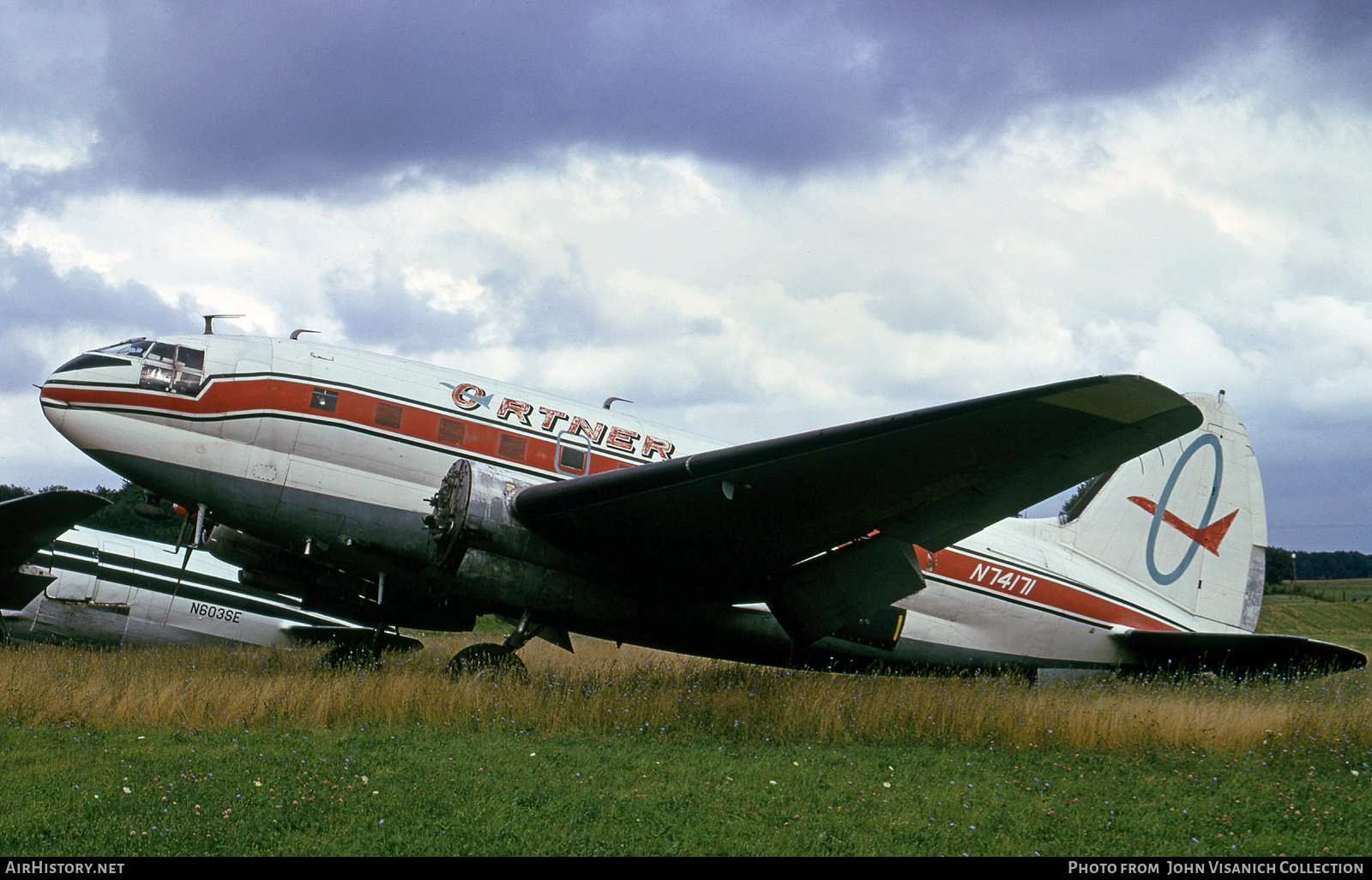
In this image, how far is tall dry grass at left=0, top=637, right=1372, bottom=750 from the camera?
8594mm

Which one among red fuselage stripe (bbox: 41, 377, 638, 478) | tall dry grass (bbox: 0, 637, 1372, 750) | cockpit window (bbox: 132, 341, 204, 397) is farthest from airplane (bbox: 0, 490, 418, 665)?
cockpit window (bbox: 132, 341, 204, 397)

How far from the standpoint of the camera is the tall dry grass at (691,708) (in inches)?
338

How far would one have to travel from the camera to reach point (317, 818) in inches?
221

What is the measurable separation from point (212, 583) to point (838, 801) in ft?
46.0

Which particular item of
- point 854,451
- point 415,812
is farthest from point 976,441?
point 415,812

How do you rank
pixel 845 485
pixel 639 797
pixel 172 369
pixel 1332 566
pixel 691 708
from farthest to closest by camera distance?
pixel 1332 566 → pixel 172 369 → pixel 691 708 → pixel 845 485 → pixel 639 797

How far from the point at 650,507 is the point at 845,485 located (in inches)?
79.2

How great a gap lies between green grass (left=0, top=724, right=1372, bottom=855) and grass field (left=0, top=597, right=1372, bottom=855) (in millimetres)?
28

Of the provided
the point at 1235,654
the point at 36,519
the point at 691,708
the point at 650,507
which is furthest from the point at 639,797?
the point at 36,519

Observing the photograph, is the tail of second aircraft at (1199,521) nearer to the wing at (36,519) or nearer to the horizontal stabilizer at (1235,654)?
→ the horizontal stabilizer at (1235,654)

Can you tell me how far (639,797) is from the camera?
6.34 meters

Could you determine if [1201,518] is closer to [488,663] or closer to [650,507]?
[650,507]
